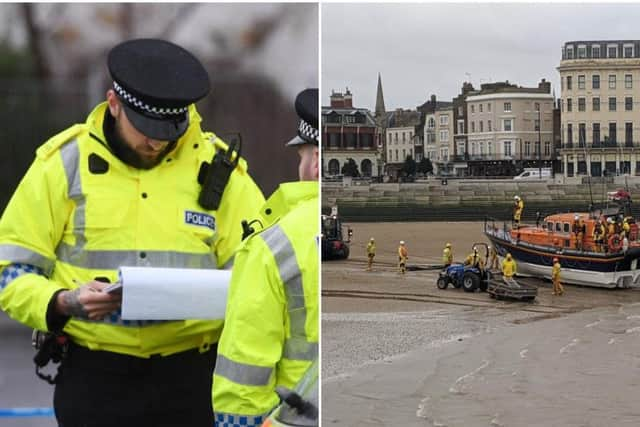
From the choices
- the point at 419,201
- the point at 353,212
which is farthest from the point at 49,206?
the point at 419,201

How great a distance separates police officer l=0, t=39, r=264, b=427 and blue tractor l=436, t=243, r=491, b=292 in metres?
0.97

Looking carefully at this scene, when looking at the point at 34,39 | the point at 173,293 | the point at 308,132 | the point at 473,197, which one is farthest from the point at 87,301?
the point at 473,197

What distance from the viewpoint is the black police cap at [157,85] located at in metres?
1.76

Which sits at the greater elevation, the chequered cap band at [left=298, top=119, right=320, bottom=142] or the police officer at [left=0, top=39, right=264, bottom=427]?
the chequered cap band at [left=298, top=119, right=320, bottom=142]

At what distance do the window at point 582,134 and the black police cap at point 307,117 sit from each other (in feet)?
3.03

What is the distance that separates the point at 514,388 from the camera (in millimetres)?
2725

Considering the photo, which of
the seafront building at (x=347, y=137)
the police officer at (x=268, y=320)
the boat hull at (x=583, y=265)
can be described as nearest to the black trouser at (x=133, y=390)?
the police officer at (x=268, y=320)

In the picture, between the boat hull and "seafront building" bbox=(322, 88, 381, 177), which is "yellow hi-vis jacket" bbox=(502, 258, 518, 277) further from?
"seafront building" bbox=(322, 88, 381, 177)

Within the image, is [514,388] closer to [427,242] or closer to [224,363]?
[427,242]

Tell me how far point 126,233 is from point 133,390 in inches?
13.8

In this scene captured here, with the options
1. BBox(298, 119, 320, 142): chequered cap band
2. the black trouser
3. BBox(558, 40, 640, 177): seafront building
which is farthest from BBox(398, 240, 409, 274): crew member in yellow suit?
the black trouser

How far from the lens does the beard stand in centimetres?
179

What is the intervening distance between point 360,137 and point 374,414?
0.84 meters

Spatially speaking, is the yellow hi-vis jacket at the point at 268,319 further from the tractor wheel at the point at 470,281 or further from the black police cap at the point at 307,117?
the tractor wheel at the point at 470,281
